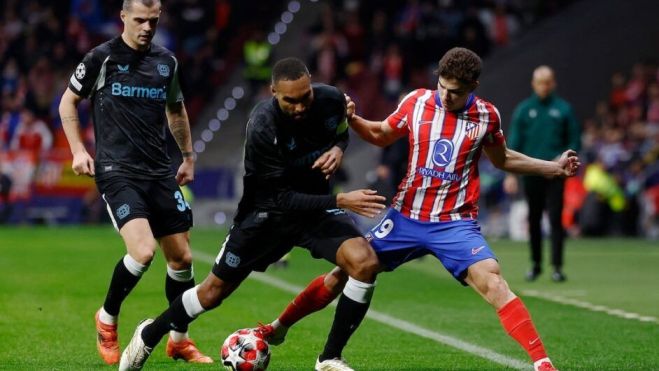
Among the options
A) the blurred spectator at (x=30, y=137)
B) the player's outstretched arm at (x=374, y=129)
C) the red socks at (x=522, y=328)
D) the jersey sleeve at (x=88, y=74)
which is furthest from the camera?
the blurred spectator at (x=30, y=137)

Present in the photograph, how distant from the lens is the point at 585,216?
2261cm

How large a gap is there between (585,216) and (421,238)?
49.8 ft

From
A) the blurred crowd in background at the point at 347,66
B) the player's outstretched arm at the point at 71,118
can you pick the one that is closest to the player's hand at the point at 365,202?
the player's outstretched arm at the point at 71,118

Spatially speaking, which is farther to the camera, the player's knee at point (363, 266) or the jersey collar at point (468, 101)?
the jersey collar at point (468, 101)

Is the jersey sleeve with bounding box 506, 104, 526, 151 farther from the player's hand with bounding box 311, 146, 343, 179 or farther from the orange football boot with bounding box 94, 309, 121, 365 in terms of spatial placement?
the player's hand with bounding box 311, 146, 343, 179

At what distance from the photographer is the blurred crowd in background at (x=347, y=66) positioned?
883 inches

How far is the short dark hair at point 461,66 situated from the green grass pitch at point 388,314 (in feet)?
5.84

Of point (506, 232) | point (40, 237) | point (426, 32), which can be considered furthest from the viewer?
point (426, 32)

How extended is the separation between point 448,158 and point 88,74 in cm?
230

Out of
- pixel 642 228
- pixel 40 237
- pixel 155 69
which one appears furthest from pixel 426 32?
pixel 155 69

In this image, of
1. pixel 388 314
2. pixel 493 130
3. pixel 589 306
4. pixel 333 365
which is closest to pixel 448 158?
pixel 493 130

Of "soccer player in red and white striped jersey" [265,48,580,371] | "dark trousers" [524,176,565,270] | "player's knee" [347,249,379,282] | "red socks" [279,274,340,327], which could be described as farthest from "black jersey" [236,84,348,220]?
"dark trousers" [524,176,565,270]

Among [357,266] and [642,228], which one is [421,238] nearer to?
[357,266]

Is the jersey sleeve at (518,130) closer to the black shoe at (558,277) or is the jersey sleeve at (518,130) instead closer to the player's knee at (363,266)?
the black shoe at (558,277)
